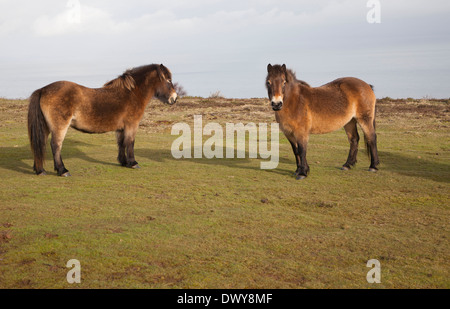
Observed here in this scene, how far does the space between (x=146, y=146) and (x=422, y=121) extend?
40.2ft

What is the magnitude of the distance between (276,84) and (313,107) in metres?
1.07

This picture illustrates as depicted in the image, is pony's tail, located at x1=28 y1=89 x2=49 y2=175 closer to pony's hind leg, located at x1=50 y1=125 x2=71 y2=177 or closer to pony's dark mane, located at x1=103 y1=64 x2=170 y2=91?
pony's hind leg, located at x1=50 y1=125 x2=71 y2=177

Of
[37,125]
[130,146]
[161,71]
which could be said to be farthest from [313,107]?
[37,125]

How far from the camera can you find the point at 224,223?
5.45m

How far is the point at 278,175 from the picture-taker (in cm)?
868

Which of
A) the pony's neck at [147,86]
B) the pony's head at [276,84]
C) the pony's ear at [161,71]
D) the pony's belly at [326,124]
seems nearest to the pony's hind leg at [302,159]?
the pony's belly at [326,124]

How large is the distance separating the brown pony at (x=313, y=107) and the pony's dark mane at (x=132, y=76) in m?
2.77

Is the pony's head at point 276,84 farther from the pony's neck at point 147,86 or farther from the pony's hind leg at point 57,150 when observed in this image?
the pony's hind leg at point 57,150

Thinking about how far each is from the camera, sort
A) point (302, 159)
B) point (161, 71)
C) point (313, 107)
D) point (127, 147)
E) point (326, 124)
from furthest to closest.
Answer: point (161, 71) < point (127, 147) < point (326, 124) < point (313, 107) < point (302, 159)

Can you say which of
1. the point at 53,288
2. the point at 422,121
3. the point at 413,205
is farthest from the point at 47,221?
the point at 422,121

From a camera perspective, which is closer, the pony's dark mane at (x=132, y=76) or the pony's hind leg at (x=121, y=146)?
the pony's dark mane at (x=132, y=76)

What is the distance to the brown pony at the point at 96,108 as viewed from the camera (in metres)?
8.09

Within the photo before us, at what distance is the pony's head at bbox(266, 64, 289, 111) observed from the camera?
7.93 metres

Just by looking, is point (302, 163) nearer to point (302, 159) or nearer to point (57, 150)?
point (302, 159)
